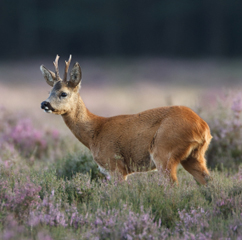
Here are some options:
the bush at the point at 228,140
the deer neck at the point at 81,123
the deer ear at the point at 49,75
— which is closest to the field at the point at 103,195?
the bush at the point at 228,140

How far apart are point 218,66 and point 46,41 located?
11.0 meters

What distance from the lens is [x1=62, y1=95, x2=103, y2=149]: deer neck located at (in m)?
7.45

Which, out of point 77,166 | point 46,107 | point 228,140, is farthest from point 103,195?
point 228,140

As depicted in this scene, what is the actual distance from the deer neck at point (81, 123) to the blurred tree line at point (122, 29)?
973 inches

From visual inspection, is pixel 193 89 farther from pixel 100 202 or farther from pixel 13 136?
pixel 100 202

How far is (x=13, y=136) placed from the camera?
10344 mm

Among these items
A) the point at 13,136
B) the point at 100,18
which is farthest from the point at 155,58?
the point at 13,136

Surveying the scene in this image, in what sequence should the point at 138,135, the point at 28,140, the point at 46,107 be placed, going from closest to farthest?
1. the point at 138,135
2. the point at 46,107
3. the point at 28,140

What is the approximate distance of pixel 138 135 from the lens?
22.5 feet

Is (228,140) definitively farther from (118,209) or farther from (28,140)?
(118,209)

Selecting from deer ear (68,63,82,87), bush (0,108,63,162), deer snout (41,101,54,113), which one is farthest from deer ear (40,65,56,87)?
bush (0,108,63,162)

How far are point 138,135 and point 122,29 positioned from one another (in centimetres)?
2640

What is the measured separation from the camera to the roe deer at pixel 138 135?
6.44 metres

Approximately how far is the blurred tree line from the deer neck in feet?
81.1
